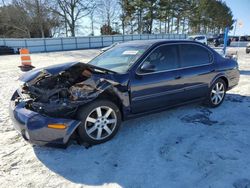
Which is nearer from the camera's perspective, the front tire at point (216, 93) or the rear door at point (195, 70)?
the rear door at point (195, 70)

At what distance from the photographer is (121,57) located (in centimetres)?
418

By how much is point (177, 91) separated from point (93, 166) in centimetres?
217

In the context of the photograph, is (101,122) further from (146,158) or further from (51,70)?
(51,70)

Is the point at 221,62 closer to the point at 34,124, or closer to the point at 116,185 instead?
the point at 116,185

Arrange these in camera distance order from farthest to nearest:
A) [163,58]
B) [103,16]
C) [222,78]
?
[103,16], [222,78], [163,58]

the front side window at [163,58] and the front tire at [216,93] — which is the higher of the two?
the front side window at [163,58]

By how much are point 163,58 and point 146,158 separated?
189 cm

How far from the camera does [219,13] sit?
190 ft

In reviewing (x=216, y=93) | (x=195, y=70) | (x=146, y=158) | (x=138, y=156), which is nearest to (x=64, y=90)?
(x=138, y=156)

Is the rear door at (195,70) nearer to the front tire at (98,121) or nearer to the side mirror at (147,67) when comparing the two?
the side mirror at (147,67)

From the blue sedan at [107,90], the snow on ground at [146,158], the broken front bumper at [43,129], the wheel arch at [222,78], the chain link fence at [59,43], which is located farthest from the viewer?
the chain link fence at [59,43]

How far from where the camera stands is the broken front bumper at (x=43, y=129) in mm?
2971

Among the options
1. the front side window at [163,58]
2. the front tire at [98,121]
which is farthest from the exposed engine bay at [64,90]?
the front side window at [163,58]

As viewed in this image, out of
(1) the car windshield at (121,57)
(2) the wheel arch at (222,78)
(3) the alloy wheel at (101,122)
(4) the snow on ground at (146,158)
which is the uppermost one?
(1) the car windshield at (121,57)
